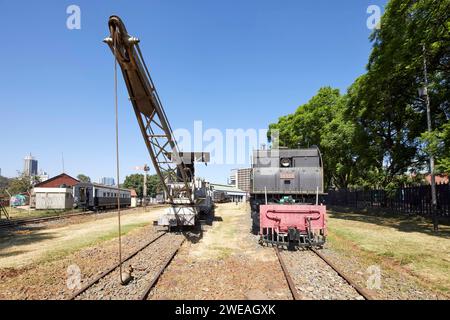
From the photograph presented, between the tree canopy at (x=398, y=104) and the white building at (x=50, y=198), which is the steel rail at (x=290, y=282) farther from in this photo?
the white building at (x=50, y=198)

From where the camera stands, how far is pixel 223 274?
6934 mm

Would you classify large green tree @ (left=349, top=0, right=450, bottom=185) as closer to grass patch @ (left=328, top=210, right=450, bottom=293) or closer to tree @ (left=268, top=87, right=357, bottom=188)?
tree @ (left=268, top=87, right=357, bottom=188)

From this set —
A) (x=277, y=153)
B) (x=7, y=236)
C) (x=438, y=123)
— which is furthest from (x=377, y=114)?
(x=7, y=236)

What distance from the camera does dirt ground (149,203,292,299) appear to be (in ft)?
18.5

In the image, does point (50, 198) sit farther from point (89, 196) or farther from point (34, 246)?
point (34, 246)

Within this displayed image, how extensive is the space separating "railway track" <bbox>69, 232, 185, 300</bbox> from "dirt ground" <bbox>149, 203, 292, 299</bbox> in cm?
26

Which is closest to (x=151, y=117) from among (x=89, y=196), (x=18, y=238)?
(x=18, y=238)

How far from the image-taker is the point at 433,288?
5.86 m

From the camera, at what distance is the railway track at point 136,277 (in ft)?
18.5

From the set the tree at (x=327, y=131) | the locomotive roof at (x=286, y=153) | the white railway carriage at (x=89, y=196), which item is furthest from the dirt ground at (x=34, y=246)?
the tree at (x=327, y=131)

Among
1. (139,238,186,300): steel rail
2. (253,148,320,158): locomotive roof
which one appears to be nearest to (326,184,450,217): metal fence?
(253,148,320,158): locomotive roof
